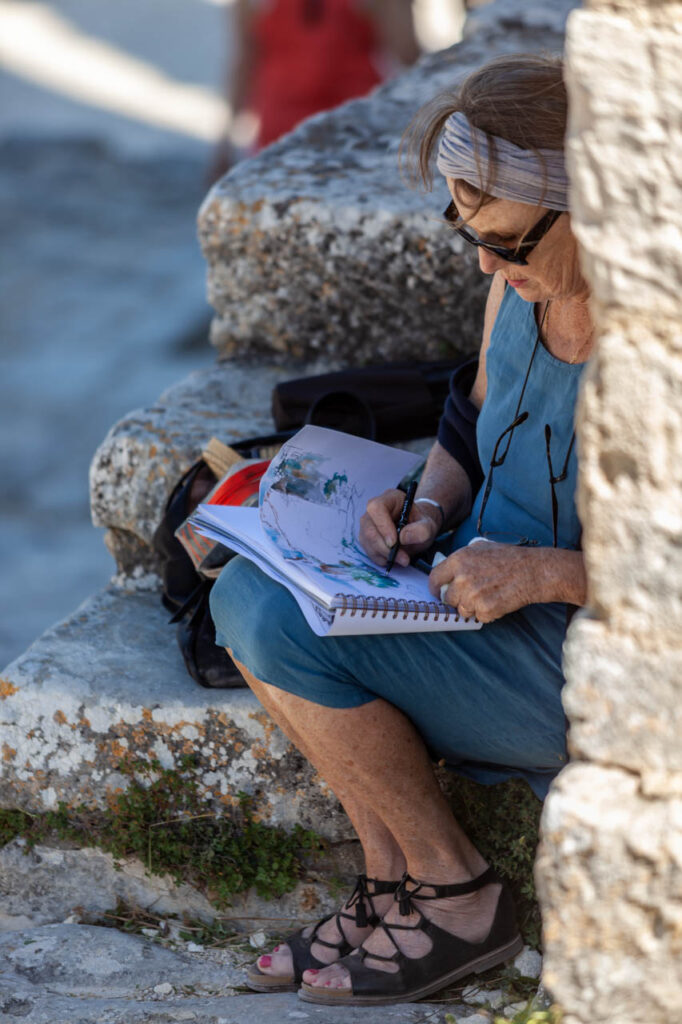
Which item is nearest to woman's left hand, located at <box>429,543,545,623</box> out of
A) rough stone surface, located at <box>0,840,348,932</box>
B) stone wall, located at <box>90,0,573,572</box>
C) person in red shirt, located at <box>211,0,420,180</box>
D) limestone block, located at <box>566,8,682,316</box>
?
limestone block, located at <box>566,8,682,316</box>

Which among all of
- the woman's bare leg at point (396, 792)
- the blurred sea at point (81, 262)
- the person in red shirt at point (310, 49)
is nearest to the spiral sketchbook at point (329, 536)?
the woman's bare leg at point (396, 792)

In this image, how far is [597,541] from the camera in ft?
4.47

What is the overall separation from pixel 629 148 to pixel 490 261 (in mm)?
683

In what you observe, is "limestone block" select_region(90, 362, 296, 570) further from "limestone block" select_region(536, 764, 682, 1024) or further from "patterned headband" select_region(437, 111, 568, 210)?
"limestone block" select_region(536, 764, 682, 1024)

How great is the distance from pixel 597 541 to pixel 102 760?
148 centimetres

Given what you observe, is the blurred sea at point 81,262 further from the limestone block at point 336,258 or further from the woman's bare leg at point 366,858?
the woman's bare leg at point 366,858

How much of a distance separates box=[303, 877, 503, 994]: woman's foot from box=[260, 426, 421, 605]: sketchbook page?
581mm

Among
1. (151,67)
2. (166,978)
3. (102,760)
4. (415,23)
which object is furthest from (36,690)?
(151,67)

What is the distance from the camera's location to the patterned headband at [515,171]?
1816 mm

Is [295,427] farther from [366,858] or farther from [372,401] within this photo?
[366,858]

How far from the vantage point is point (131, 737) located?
2.48 m

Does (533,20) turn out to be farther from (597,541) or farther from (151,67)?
(151,67)

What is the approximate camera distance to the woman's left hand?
1861mm

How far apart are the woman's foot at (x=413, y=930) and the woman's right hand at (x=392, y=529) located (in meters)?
0.60
